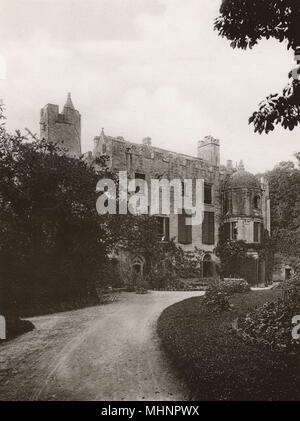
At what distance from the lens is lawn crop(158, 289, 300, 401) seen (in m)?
6.38

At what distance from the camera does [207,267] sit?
31.5 meters

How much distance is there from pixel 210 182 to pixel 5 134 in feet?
63.0

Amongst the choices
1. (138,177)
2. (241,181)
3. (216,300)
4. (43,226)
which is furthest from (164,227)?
(216,300)

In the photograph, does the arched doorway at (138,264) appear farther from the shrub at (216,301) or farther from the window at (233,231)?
the shrub at (216,301)

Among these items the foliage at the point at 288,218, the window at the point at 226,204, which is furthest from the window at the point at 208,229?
the foliage at the point at 288,218

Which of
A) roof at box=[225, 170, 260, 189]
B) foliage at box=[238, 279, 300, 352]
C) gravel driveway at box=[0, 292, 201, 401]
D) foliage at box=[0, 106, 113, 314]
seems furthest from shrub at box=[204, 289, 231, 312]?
roof at box=[225, 170, 260, 189]

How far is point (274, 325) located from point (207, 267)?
73.7 ft

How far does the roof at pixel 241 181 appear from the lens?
32844 millimetres

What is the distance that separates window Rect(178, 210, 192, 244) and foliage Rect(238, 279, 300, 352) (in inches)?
748

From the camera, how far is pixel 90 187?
17.7 metres

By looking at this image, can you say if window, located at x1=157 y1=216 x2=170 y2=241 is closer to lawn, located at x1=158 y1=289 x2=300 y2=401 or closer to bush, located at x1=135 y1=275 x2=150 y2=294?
bush, located at x1=135 y1=275 x2=150 y2=294

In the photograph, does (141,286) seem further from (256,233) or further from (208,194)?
(256,233)

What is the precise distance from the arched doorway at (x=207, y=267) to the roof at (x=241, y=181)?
19.2 feet
